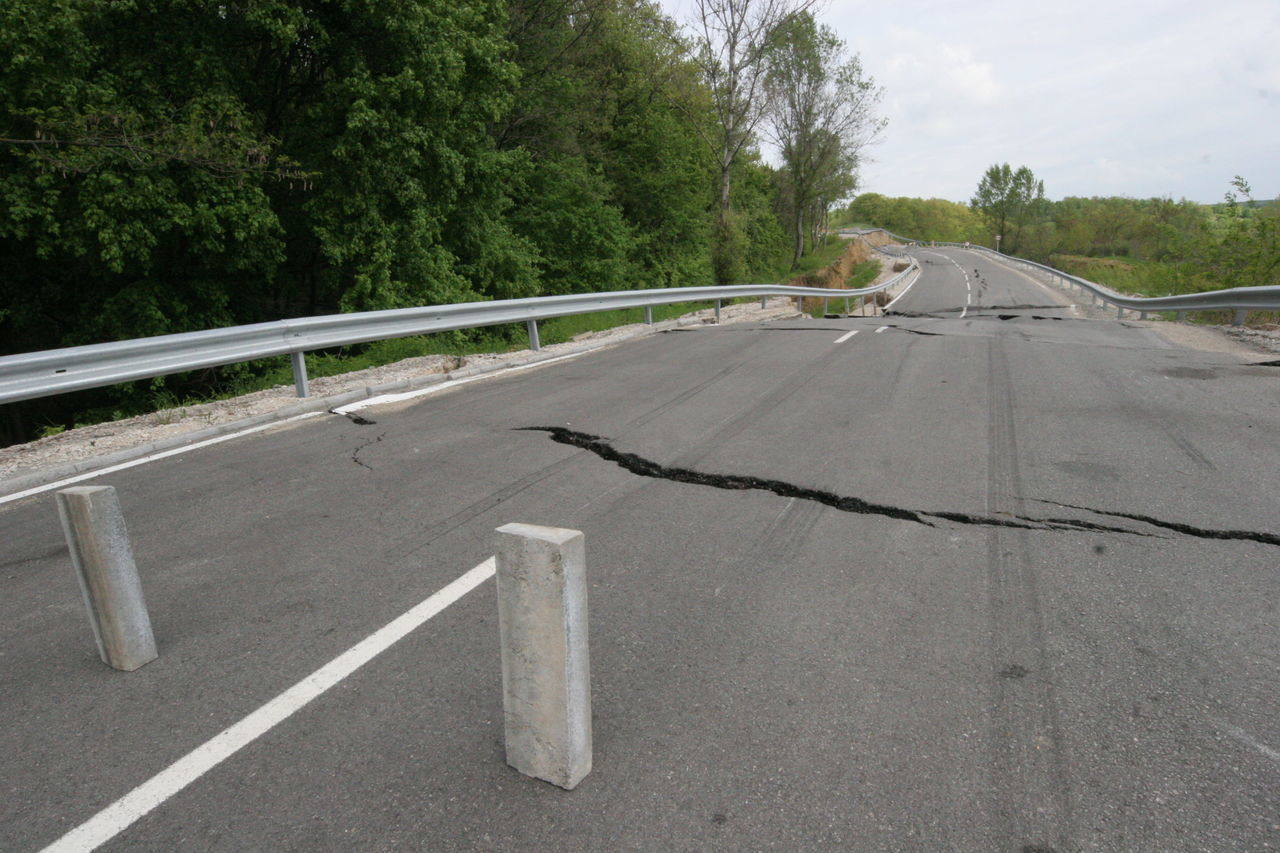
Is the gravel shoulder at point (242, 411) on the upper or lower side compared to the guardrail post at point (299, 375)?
lower

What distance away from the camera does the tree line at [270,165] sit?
452 inches

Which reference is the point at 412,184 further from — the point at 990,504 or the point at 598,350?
the point at 990,504

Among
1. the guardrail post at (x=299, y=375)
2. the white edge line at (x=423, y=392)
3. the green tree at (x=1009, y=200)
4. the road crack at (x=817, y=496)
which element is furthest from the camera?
the green tree at (x=1009, y=200)

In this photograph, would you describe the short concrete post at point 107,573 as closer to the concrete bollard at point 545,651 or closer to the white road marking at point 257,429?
the concrete bollard at point 545,651

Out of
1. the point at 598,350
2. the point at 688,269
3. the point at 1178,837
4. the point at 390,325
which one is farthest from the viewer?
the point at 688,269

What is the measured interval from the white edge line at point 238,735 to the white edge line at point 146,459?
12.1ft

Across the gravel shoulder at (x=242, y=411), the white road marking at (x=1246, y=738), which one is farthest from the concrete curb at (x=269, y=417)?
the white road marking at (x=1246, y=738)

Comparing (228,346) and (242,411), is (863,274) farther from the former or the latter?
(242,411)

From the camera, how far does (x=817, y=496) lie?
4766 millimetres

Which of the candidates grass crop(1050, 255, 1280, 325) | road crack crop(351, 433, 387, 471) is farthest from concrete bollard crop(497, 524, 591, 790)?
grass crop(1050, 255, 1280, 325)

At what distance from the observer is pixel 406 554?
399cm

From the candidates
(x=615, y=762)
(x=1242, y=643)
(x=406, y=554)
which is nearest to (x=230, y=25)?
(x=406, y=554)

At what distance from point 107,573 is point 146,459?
343 centimetres

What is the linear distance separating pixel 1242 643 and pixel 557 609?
2.90m
